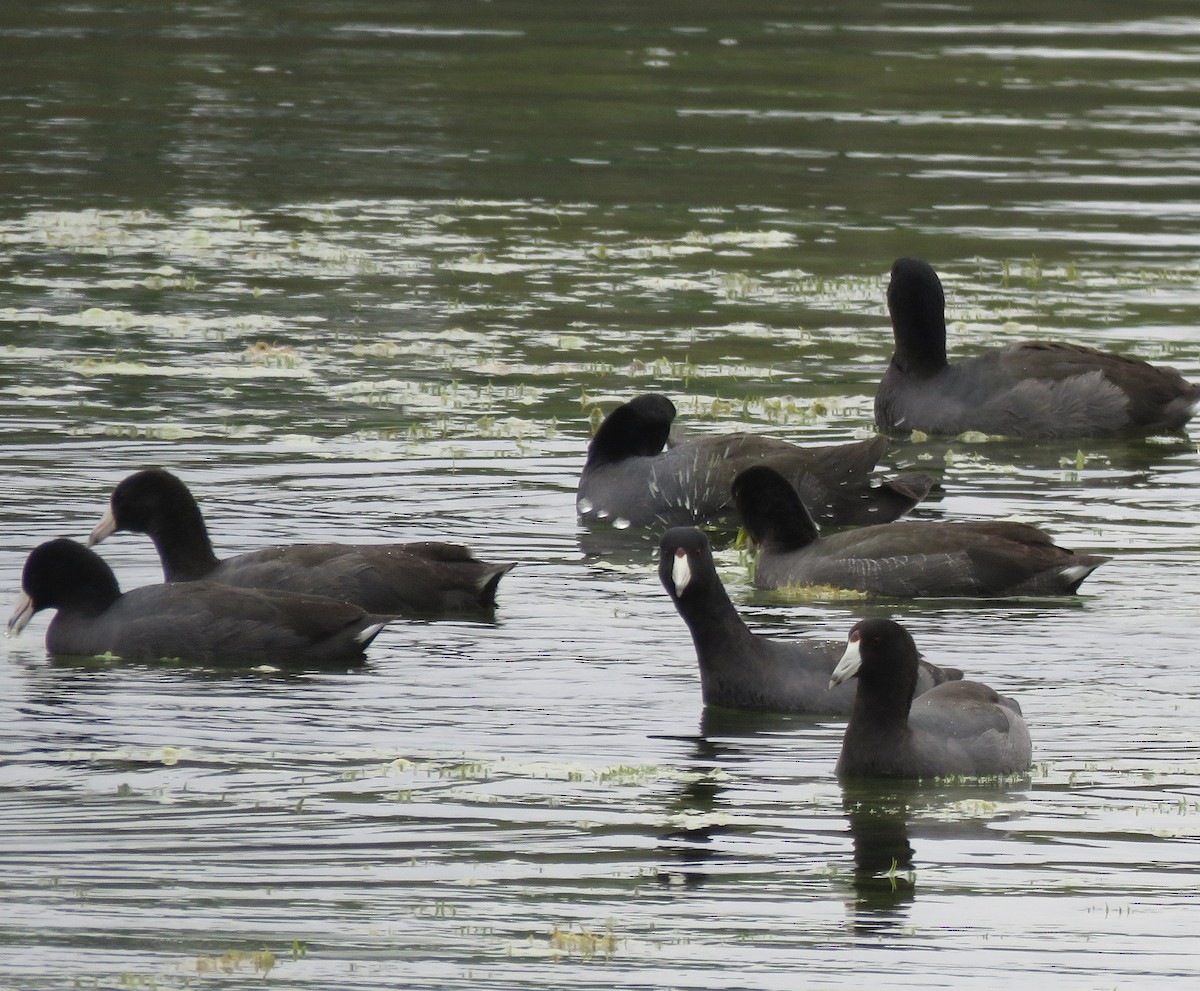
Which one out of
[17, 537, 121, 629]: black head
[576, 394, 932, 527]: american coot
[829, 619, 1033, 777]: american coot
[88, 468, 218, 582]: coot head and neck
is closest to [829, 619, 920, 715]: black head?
[829, 619, 1033, 777]: american coot

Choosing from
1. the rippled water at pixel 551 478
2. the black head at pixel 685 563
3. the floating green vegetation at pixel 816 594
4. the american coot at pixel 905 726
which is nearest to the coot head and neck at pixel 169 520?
the rippled water at pixel 551 478

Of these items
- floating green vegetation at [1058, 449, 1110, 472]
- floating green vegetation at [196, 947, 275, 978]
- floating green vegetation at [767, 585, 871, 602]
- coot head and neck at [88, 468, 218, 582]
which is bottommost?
floating green vegetation at [1058, 449, 1110, 472]

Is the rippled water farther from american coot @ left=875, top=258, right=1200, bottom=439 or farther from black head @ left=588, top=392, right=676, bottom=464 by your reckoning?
black head @ left=588, top=392, right=676, bottom=464

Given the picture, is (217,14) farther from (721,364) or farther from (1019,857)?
(1019,857)

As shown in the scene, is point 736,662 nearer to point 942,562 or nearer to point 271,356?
point 942,562

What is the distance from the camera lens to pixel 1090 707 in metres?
11.8

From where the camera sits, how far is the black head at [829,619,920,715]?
1052 cm

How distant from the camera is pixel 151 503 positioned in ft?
44.7

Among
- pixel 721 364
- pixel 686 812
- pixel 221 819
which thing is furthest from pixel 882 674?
pixel 721 364

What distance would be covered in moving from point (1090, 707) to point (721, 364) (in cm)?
900

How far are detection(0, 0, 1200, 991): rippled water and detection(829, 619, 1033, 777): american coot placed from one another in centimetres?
17

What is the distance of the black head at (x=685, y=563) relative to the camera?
1174 centimetres

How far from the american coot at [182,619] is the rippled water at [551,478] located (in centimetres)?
22

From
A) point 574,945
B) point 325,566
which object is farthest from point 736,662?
point 574,945
